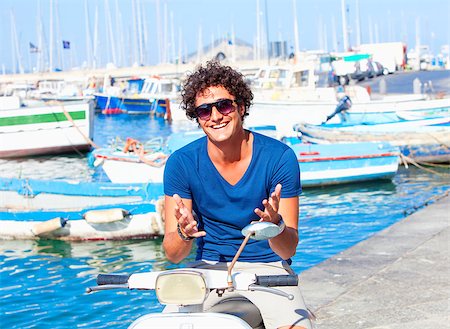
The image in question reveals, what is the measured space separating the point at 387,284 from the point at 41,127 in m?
20.2

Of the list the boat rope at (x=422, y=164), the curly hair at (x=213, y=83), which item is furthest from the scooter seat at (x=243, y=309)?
the boat rope at (x=422, y=164)

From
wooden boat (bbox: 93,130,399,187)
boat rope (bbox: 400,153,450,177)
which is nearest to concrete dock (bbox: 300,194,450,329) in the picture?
wooden boat (bbox: 93,130,399,187)

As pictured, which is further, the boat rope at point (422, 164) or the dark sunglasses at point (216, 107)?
the boat rope at point (422, 164)

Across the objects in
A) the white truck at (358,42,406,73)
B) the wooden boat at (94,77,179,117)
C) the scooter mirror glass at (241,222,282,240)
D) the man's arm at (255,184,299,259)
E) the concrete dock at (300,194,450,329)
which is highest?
the white truck at (358,42,406,73)

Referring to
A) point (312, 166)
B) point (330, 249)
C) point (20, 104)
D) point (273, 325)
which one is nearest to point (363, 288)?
point (273, 325)

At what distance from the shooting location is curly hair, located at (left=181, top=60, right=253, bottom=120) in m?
3.31

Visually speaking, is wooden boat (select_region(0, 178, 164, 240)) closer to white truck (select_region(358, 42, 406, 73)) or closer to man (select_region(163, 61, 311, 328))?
man (select_region(163, 61, 311, 328))

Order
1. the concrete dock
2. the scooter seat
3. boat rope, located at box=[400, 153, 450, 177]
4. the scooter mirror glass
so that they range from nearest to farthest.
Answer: the scooter mirror glass → the scooter seat → the concrete dock → boat rope, located at box=[400, 153, 450, 177]

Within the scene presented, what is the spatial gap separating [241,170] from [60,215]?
329 inches

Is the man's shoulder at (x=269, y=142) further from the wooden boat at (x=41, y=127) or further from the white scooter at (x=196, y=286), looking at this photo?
the wooden boat at (x=41, y=127)

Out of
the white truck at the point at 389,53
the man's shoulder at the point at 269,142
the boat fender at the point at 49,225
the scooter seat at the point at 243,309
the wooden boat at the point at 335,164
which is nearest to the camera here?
the scooter seat at the point at 243,309

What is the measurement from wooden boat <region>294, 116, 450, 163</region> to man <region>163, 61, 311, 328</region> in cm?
1363

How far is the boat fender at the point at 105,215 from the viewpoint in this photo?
1085 cm

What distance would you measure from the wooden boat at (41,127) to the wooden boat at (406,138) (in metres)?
8.75
